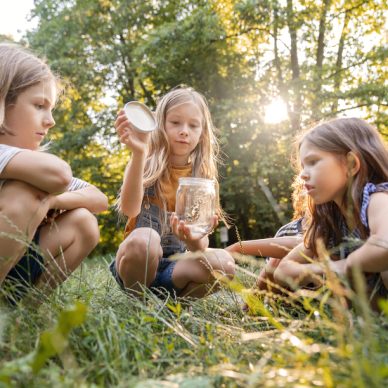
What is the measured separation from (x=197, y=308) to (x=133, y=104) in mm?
905

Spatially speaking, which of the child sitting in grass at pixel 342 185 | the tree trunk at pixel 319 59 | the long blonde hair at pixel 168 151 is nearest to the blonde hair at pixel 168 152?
the long blonde hair at pixel 168 151

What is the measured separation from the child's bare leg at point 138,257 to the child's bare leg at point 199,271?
132mm

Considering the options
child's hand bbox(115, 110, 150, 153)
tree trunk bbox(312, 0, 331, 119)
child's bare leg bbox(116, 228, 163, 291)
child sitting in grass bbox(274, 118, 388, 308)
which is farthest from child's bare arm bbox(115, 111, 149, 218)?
tree trunk bbox(312, 0, 331, 119)

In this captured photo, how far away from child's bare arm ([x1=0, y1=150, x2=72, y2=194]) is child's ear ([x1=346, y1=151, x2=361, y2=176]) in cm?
107

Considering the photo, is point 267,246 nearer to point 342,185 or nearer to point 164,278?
point 164,278

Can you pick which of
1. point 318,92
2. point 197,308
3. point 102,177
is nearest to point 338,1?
point 318,92

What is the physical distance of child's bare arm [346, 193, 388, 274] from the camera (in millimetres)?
1623

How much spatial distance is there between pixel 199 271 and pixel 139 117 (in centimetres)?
74

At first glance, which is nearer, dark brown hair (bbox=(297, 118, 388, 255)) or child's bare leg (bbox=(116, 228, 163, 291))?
dark brown hair (bbox=(297, 118, 388, 255))

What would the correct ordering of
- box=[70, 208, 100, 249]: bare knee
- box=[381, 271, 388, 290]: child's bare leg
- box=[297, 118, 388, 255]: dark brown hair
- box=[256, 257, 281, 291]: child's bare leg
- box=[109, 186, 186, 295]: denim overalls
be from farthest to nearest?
box=[109, 186, 186, 295]: denim overalls
box=[256, 257, 281, 291]: child's bare leg
box=[70, 208, 100, 249]: bare knee
box=[297, 118, 388, 255]: dark brown hair
box=[381, 271, 388, 290]: child's bare leg

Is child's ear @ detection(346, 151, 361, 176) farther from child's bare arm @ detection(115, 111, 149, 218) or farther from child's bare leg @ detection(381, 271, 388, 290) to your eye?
child's bare arm @ detection(115, 111, 149, 218)

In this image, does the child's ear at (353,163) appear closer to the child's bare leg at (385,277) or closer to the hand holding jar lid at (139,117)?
the child's bare leg at (385,277)

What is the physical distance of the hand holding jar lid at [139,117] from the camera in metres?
2.19

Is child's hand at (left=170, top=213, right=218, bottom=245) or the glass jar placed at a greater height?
the glass jar
